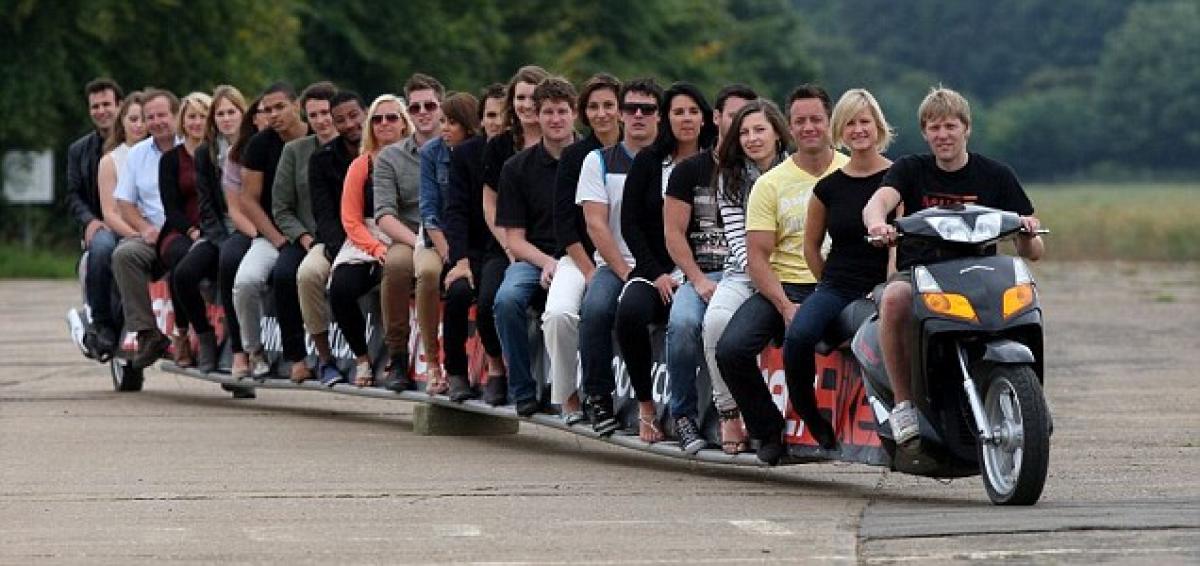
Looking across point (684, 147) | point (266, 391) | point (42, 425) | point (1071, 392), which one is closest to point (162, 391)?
point (266, 391)

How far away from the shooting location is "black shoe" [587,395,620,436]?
14352mm

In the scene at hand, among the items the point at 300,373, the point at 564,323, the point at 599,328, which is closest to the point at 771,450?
the point at 599,328

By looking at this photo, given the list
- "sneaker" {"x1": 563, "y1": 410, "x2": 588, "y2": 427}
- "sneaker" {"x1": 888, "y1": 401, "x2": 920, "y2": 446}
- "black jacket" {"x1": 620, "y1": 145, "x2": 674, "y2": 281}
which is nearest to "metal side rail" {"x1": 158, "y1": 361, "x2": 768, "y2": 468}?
"sneaker" {"x1": 563, "y1": 410, "x2": 588, "y2": 427}

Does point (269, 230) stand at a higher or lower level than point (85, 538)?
higher

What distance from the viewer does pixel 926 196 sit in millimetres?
12070

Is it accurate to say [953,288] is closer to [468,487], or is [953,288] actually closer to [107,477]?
[468,487]

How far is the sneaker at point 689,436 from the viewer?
13.4 meters

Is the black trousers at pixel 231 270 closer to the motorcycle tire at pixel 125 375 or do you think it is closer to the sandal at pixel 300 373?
the sandal at pixel 300 373

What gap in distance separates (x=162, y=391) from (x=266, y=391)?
2.46 ft

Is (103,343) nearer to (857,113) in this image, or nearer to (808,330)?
(808,330)

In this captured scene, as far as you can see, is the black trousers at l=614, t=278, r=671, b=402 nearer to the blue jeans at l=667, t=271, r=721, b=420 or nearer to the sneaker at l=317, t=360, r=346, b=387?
the blue jeans at l=667, t=271, r=721, b=420

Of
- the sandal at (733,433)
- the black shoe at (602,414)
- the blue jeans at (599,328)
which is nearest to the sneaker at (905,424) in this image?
the sandal at (733,433)

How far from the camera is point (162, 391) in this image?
20812 millimetres

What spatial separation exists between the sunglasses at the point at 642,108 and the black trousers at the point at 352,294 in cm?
336
